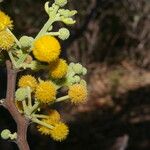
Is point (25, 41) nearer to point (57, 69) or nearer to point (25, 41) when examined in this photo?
point (25, 41)

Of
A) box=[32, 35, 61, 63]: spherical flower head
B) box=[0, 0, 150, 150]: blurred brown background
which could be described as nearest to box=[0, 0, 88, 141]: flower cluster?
box=[32, 35, 61, 63]: spherical flower head

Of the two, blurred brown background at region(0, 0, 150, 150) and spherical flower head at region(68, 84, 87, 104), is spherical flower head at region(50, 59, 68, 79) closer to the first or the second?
spherical flower head at region(68, 84, 87, 104)

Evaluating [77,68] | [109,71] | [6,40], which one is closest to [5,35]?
[6,40]

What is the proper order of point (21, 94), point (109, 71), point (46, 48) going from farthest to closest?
point (109, 71)
point (21, 94)
point (46, 48)

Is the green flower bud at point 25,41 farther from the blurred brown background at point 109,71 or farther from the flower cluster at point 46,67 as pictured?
the blurred brown background at point 109,71

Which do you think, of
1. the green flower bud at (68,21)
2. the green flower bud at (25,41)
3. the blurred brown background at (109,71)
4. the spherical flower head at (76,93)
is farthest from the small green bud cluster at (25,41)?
the blurred brown background at (109,71)

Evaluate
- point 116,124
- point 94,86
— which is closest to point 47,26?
point 116,124
